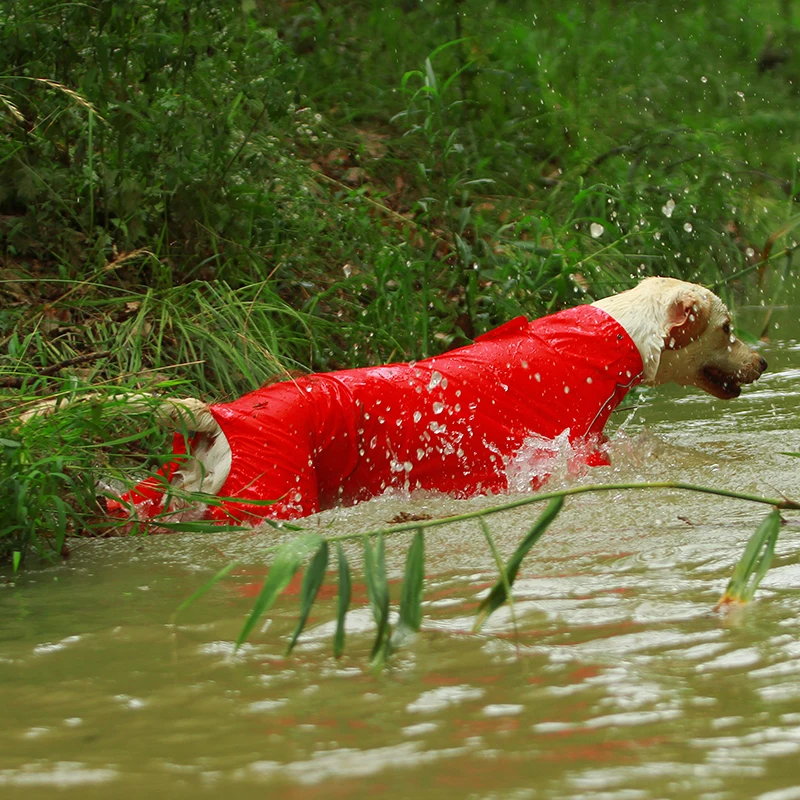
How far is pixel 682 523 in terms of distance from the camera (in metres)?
3.55

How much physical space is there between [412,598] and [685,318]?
122 inches

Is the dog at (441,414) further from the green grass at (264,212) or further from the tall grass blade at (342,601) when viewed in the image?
the tall grass blade at (342,601)

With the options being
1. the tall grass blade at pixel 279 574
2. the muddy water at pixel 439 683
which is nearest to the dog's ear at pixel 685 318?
the muddy water at pixel 439 683

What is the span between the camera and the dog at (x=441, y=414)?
3.85 metres

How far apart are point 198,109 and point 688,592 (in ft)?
Answer: 12.5

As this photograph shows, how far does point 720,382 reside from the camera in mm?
5188

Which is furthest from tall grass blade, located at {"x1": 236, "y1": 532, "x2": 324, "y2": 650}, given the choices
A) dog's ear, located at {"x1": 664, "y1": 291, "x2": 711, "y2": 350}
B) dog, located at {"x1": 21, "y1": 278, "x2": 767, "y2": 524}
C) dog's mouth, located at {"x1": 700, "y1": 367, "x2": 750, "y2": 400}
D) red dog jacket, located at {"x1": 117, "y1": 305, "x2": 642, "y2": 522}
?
dog's mouth, located at {"x1": 700, "y1": 367, "x2": 750, "y2": 400}

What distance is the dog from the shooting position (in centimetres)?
385

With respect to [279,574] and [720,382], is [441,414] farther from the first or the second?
[279,574]

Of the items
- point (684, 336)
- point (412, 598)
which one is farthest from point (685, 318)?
point (412, 598)

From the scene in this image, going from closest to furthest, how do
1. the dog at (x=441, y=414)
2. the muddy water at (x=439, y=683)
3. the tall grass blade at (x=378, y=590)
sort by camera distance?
the muddy water at (x=439, y=683)
the tall grass blade at (x=378, y=590)
the dog at (x=441, y=414)

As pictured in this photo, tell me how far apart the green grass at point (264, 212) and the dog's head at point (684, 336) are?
0.82m

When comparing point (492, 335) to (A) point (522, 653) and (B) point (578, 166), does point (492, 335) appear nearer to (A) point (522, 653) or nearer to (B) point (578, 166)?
(A) point (522, 653)

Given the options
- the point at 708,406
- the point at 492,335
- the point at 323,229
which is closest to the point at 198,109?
the point at 323,229
